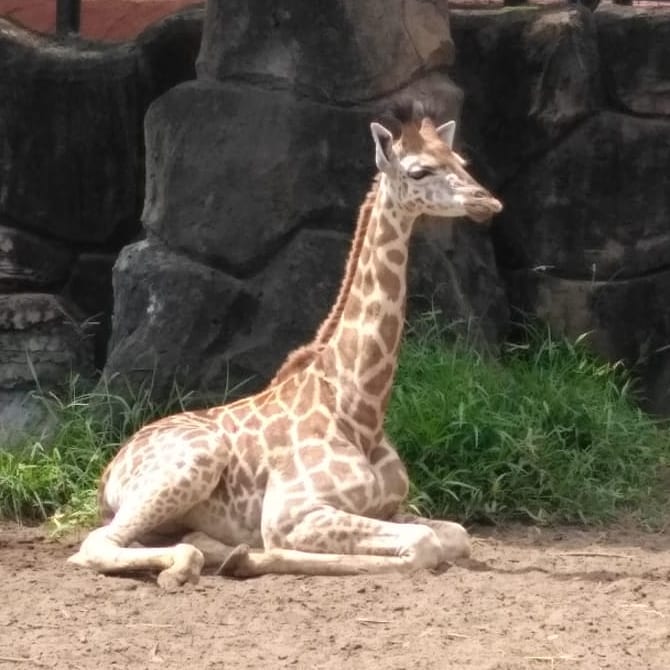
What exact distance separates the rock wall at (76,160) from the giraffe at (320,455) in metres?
1.79

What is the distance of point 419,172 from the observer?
213 inches

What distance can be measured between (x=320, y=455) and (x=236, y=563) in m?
0.50

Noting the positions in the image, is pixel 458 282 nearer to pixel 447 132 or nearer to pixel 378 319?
pixel 447 132

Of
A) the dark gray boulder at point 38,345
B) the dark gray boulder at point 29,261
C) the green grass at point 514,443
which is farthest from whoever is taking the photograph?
the dark gray boulder at point 29,261

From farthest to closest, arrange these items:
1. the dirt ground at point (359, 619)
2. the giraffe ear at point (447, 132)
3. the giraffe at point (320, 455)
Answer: the giraffe ear at point (447, 132)
the giraffe at point (320, 455)
the dirt ground at point (359, 619)

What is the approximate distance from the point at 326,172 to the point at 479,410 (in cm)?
119

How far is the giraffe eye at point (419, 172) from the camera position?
541 centimetres

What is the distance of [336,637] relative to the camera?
443 cm

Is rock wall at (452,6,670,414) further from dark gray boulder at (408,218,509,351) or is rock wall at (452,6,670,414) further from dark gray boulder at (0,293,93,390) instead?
dark gray boulder at (0,293,93,390)

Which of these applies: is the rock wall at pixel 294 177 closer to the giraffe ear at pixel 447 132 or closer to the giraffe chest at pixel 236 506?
the giraffe ear at pixel 447 132

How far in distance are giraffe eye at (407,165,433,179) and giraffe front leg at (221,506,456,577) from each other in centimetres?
115

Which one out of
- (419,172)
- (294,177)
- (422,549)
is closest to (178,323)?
(294,177)

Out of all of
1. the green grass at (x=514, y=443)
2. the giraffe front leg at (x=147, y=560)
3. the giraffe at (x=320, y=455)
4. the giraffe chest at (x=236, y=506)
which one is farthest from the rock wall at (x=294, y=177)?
the giraffe front leg at (x=147, y=560)

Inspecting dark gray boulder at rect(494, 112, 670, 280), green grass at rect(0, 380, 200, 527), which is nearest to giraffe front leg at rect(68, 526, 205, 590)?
green grass at rect(0, 380, 200, 527)
